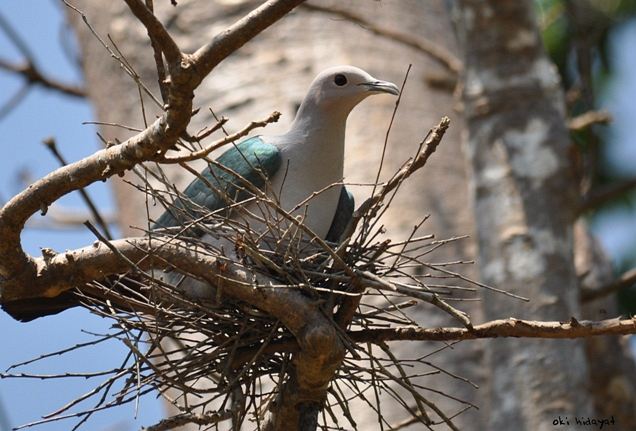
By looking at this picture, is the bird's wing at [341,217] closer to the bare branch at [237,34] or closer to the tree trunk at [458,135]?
the tree trunk at [458,135]

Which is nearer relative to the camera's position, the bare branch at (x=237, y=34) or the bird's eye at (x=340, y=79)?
the bare branch at (x=237, y=34)

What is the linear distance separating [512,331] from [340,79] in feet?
4.35

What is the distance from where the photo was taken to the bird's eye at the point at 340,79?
384 centimetres

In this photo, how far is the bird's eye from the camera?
12.6 feet

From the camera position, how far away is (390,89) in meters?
3.78

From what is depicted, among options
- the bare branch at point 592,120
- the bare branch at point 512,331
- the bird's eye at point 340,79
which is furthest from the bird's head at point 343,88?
the bare branch at point 592,120

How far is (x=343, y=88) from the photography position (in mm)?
3824

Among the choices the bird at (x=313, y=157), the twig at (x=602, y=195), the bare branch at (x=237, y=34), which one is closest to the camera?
the bare branch at (x=237, y=34)

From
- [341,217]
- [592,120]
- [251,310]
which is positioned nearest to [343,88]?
[341,217]

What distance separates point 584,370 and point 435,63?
211 centimetres

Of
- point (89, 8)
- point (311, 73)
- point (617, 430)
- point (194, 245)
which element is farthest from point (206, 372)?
point (89, 8)

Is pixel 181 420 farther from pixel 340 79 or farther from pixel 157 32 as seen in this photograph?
pixel 340 79

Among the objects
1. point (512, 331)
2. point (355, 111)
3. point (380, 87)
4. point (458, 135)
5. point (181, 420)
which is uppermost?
point (458, 135)

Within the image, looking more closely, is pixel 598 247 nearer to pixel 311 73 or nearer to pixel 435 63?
pixel 435 63
